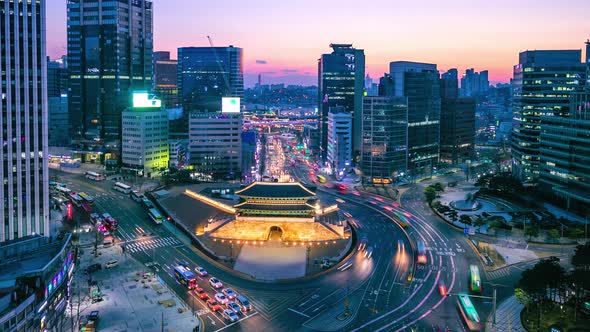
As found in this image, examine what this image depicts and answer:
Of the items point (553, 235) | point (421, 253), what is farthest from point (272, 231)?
point (553, 235)

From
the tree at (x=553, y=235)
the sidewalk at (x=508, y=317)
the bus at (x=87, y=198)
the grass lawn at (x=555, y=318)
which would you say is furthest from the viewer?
the bus at (x=87, y=198)

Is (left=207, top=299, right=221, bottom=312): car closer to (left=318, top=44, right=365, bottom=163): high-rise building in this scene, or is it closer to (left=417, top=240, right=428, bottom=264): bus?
(left=417, top=240, right=428, bottom=264): bus

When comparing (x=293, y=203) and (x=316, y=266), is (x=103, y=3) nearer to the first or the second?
(x=293, y=203)

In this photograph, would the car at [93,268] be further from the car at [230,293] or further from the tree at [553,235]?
the tree at [553,235]

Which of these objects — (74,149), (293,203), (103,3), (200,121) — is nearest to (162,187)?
(200,121)

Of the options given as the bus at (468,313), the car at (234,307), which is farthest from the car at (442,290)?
the car at (234,307)

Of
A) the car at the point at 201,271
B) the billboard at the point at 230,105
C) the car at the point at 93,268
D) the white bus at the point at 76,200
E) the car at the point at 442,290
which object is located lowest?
the car at the point at 442,290

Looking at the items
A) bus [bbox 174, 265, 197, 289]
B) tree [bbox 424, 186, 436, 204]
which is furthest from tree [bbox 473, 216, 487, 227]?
bus [bbox 174, 265, 197, 289]
